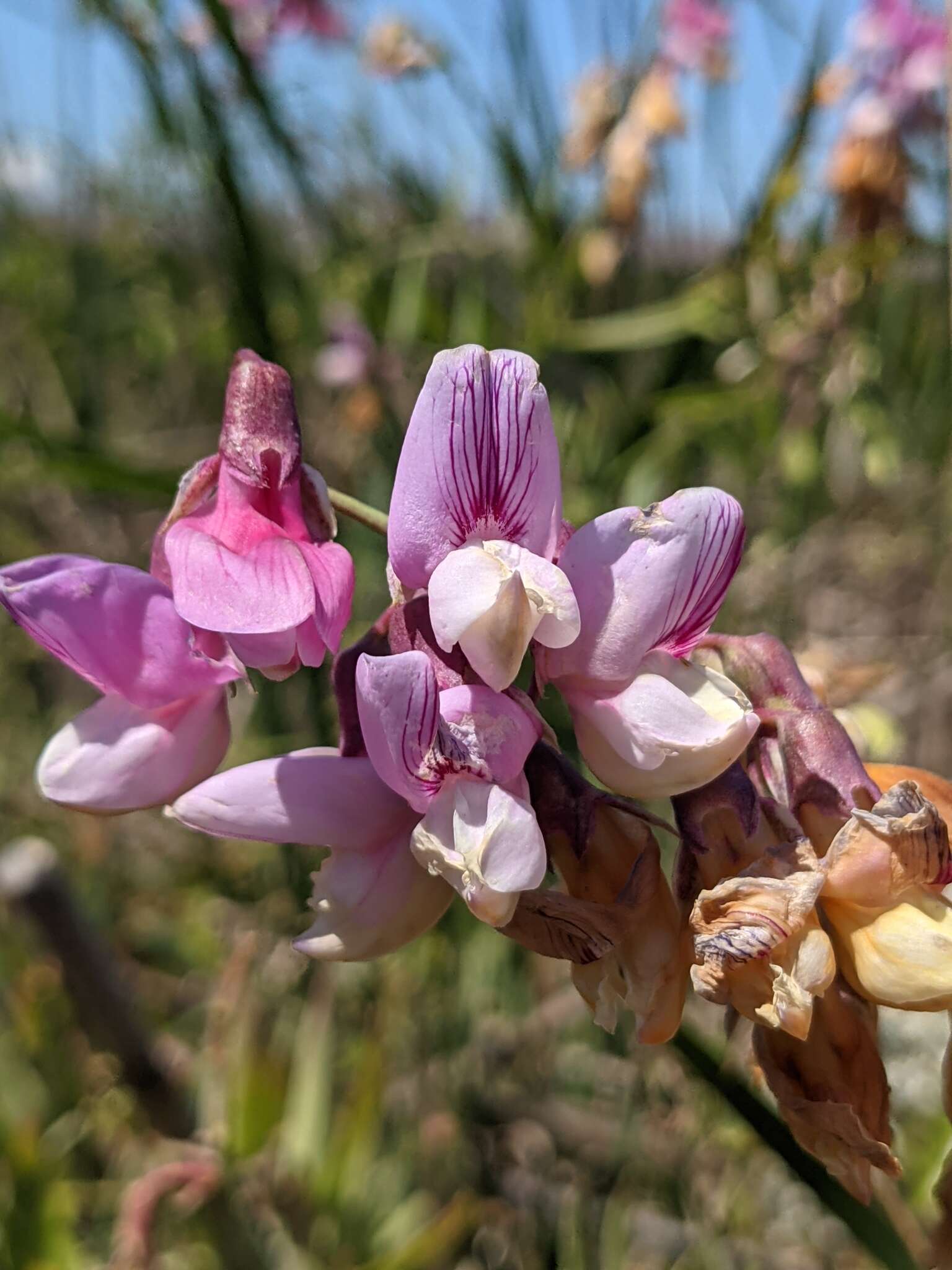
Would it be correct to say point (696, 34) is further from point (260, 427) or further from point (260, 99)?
point (260, 427)

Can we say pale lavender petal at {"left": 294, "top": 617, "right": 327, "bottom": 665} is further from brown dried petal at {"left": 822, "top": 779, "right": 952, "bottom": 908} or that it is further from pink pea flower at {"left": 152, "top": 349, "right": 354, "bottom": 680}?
brown dried petal at {"left": 822, "top": 779, "right": 952, "bottom": 908}

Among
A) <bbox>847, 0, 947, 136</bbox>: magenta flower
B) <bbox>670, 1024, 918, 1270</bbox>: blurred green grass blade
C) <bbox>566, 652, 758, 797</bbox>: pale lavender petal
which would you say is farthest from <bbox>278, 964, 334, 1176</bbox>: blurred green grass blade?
<bbox>847, 0, 947, 136</bbox>: magenta flower

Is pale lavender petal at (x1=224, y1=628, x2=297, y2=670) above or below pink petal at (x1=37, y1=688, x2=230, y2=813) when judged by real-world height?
above

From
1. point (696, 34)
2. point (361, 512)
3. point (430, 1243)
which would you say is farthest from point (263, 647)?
point (696, 34)

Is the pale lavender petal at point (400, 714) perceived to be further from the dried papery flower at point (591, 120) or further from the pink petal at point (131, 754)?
the dried papery flower at point (591, 120)

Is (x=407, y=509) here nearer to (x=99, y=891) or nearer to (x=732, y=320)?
(x=732, y=320)

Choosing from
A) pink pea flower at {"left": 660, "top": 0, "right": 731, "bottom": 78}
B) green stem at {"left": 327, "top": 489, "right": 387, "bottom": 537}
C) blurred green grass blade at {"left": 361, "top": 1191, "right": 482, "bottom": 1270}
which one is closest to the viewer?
green stem at {"left": 327, "top": 489, "right": 387, "bottom": 537}
